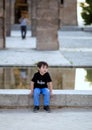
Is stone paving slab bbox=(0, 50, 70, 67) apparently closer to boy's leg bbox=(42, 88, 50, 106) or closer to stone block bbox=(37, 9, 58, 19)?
stone block bbox=(37, 9, 58, 19)

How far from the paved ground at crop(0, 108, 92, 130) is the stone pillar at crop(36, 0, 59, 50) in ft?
52.5

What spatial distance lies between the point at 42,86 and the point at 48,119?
3.29ft

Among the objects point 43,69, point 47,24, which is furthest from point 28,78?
point 47,24

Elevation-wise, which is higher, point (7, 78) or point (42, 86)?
point (42, 86)

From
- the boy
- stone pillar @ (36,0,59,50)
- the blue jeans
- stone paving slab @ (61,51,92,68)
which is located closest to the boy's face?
the boy

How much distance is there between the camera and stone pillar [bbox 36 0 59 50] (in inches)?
1014

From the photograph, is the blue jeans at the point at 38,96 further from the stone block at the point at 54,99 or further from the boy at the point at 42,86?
the stone block at the point at 54,99

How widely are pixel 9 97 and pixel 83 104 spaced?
144cm

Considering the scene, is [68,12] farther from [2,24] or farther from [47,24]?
[2,24]

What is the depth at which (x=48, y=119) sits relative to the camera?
9.10 metres

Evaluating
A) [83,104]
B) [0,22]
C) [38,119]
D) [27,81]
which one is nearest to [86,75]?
[27,81]

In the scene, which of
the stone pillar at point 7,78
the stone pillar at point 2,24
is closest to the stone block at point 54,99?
the stone pillar at point 7,78

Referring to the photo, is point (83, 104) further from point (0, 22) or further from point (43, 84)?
point (0, 22)

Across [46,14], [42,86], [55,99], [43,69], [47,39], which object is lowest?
[55,99]
